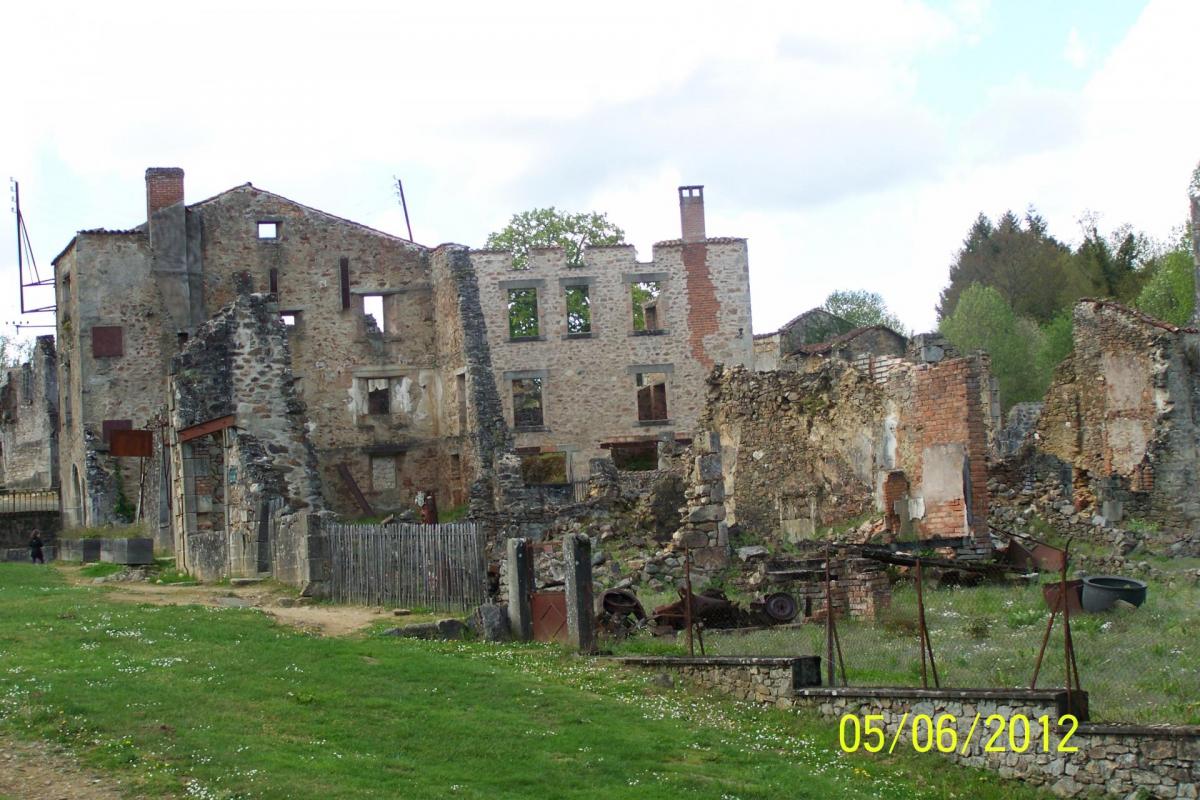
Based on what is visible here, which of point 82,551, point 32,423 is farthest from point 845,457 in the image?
point 32,423

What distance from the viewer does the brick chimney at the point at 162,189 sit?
41.4 metres

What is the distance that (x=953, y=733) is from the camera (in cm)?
1204

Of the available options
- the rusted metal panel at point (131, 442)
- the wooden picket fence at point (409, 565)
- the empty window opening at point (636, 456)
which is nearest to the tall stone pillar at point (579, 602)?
the wooden picket fence at point (409, 565)

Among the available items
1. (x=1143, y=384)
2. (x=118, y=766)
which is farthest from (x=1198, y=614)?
(x=1143, y=384)

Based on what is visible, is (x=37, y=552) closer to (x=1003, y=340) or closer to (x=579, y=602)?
(x=579, y=602)

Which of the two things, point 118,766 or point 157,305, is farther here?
point 157,305

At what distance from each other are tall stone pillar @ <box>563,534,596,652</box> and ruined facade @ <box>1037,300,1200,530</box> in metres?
18.5

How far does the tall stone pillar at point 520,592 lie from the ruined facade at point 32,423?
34265 mm

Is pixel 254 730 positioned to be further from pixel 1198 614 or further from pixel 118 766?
pixel 1198 614

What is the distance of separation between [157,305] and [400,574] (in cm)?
2430

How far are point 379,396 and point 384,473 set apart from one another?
2.42m

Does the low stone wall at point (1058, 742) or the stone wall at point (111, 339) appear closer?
the low stone wall at point (1058, 742)

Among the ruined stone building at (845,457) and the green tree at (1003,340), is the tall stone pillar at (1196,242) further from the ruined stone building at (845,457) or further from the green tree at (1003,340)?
the green tree at (1003,340)

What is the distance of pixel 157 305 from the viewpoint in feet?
135
